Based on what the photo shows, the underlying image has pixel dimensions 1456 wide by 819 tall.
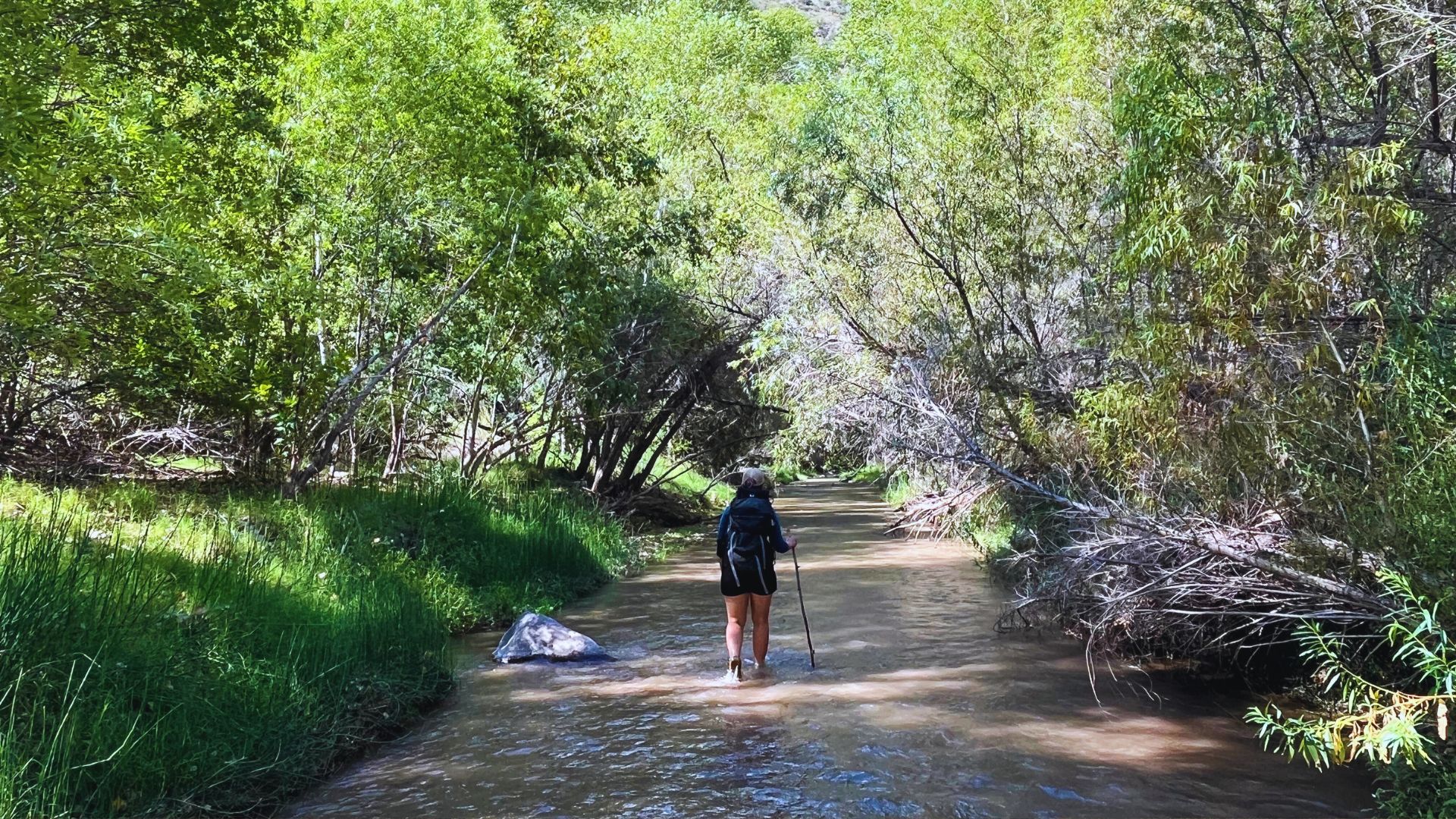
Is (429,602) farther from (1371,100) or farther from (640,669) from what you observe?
(1371,100)

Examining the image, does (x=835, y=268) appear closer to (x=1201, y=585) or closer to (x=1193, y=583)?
(x=1193, y=583)

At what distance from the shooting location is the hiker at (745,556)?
9.30 metres

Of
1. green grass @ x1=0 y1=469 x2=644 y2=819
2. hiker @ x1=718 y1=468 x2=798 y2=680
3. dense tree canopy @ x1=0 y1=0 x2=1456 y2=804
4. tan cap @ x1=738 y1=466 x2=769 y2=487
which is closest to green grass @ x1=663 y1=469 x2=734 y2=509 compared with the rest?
dense tree canopy @ x1=0 y1=0 x2=1456 y2=804


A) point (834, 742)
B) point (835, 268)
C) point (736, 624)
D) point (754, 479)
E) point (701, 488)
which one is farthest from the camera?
point (701, 488)

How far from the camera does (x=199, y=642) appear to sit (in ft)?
21.8

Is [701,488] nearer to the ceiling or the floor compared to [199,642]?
nearer to the ceiling

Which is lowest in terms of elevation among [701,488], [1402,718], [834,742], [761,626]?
[834,742]

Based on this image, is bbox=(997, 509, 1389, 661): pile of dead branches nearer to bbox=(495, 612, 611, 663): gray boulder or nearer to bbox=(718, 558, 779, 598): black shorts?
bbox=(718, 558, 779, 598): black shorts

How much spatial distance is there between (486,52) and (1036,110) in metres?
7.10

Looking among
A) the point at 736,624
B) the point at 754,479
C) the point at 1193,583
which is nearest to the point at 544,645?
the point at 736,624

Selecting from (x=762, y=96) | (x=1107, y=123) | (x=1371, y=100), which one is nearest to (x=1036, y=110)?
(x=1107, y=123)

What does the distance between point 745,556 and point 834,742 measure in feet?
7.41

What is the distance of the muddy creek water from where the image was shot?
6.22 meters

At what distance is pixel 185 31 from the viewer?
9359 mm
